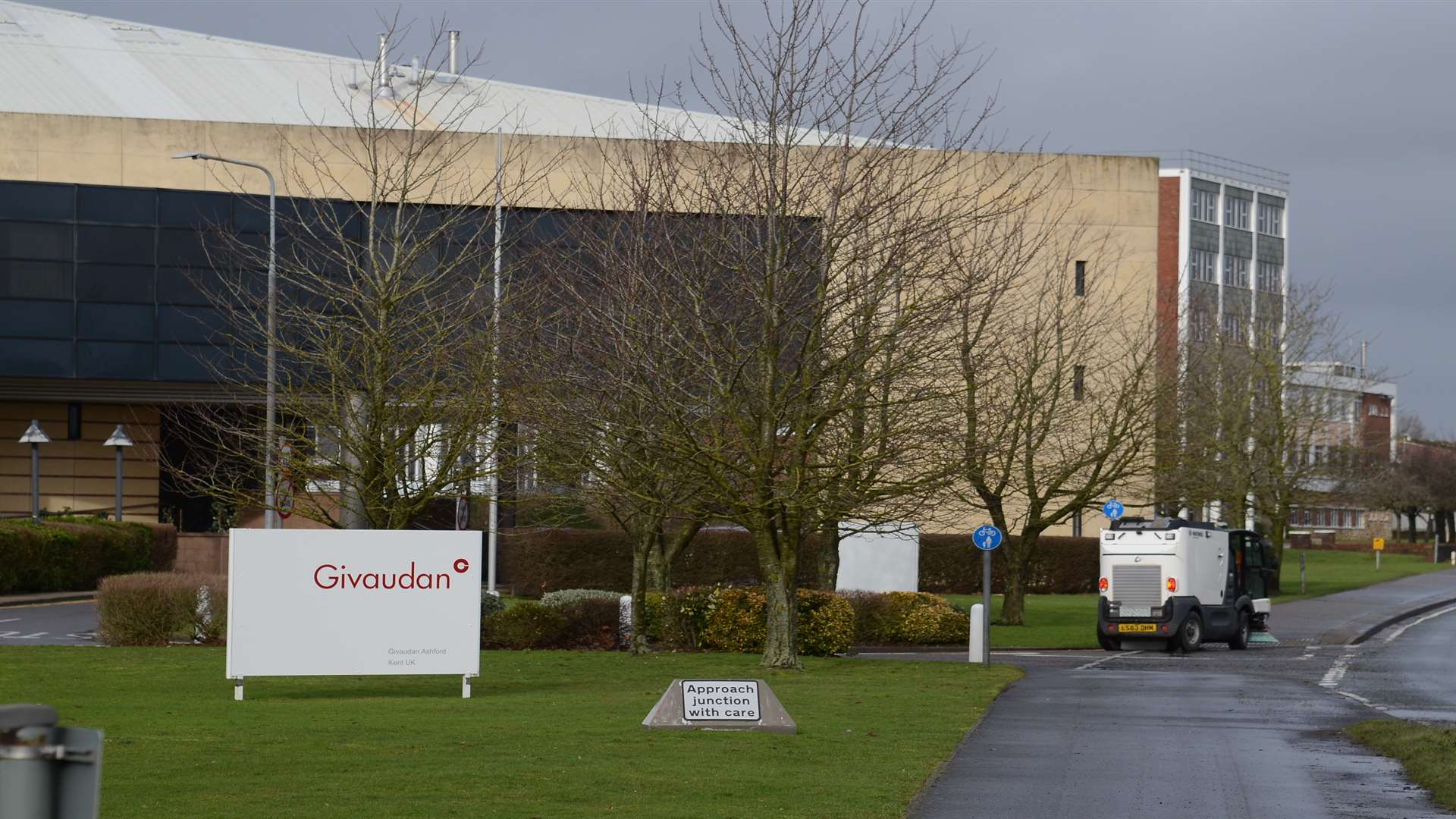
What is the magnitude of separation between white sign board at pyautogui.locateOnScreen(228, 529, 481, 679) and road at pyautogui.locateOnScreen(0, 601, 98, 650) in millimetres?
8837

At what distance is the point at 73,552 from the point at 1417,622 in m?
33.6

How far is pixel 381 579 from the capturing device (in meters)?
18.1

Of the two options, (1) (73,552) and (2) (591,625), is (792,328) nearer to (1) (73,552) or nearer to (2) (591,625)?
(2) (591,625)

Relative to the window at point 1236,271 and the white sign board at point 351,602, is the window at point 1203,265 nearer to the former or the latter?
the window at point 1236,271

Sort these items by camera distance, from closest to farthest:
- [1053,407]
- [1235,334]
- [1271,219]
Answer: [1053,407] < [1235,334] < [1271,219]

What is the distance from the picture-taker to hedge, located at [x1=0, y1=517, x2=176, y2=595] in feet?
128

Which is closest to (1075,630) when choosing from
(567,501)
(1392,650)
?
(1392,650)

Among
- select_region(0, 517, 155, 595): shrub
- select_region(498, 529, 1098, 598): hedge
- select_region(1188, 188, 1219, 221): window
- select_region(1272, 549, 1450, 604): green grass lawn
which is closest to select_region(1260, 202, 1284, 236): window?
select_region(1188, 188, 1219, 221): window

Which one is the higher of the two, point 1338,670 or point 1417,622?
point 1338,670

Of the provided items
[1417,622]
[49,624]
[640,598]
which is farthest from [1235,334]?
[49,624]

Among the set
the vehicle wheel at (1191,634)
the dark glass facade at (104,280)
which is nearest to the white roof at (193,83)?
the dark glass facade at (104,280)

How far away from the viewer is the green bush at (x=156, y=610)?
87.1ft

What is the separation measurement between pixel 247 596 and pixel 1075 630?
2294 cm

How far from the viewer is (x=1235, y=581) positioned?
110 ft
